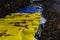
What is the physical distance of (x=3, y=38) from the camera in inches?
54.4

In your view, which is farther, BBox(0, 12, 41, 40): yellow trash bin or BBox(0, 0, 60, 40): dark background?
BBox(0, 0, 60, 40): dark background

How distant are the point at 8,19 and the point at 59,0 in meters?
3.86

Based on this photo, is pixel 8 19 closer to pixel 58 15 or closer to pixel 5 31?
pixel 5 31

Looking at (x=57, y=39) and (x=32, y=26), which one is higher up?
(x=32, y=26)

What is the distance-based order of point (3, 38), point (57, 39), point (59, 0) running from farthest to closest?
point (59, 0) < point (57, 39) < point (3, 38)

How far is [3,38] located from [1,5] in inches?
29.2

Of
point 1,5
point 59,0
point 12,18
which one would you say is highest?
point 1,5

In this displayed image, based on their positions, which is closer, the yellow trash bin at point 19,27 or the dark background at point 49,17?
the yellow trash bin at point 19,27

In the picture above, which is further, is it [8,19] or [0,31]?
[8,19]

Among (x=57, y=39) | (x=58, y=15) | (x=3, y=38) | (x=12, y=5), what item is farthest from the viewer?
(x=58, y=15)

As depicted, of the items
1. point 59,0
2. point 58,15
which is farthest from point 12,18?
point 59,0

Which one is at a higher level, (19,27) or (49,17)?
(19,27)

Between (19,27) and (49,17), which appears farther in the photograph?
(49,17)

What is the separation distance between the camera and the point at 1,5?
2.01 meters
